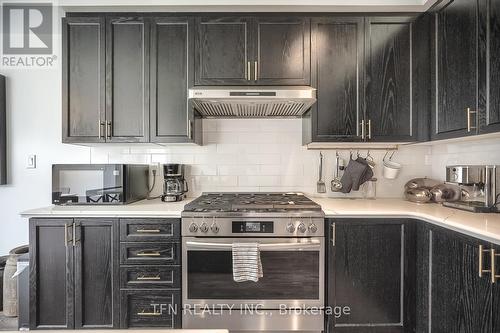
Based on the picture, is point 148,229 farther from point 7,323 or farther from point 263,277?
point 7,323

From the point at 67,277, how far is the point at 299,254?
4.93ft

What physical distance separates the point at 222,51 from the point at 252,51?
0.73ft

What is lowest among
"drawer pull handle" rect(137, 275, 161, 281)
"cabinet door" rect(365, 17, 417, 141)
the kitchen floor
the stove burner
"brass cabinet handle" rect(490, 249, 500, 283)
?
the kitchen floor

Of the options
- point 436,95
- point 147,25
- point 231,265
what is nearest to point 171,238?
point 231,265

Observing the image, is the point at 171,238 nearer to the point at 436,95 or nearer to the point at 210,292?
the point at 210,292

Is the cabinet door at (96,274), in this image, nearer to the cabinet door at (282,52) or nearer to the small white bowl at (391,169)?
the cabinet door at (282,52)

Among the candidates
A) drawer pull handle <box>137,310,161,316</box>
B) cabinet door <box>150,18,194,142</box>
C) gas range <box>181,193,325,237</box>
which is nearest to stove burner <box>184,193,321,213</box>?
gas range <box>181,193,325,237</box>

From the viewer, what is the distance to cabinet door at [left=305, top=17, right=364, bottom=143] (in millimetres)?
2033

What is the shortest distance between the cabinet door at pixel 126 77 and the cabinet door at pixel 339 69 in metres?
1.26

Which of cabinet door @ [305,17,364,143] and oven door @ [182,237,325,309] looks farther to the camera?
cabinet door @ [305,17,364,143]

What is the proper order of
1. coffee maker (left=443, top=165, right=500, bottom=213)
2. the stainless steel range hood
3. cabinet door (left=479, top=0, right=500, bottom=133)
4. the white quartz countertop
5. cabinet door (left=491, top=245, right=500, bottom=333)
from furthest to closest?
the stainless steel range hood → coffee maker (left=443, top=165, right=500, bottom=213) → the white quartz countertop → cabinet door (left=479, top=0, right=500, bottom=133) → cabinet door (left=491, top=245, right=500, bottom=333)

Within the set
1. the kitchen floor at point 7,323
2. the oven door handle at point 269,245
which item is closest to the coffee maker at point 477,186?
the oven door handle at point 269,245

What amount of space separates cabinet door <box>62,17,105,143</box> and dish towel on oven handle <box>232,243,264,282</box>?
131 cm

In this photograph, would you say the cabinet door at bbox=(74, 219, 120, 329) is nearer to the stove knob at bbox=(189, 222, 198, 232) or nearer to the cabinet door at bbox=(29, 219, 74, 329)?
the cabinet door at bbox=(29, 219, 74, 329)
